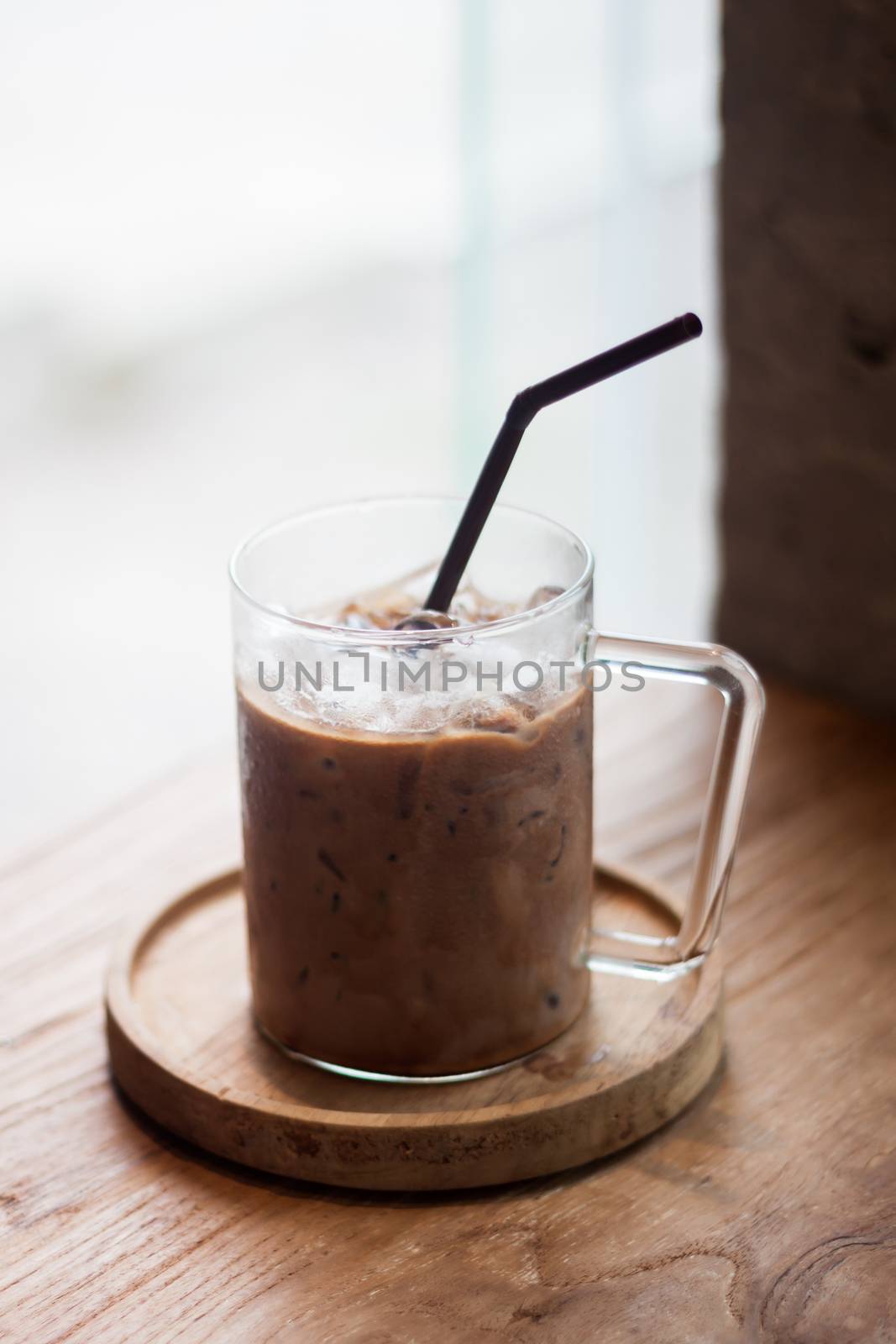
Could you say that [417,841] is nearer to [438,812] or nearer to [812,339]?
[438,812]

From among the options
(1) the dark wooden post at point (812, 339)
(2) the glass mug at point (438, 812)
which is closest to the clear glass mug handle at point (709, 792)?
(2) the glass mug at point (438, 812)

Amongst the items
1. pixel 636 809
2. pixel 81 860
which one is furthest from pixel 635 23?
pixel 81 860

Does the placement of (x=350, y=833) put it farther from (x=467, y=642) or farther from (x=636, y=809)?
(x=636, y=809)

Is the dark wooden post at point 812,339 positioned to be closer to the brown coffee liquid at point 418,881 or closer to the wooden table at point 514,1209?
the wooden table at point 514,1209

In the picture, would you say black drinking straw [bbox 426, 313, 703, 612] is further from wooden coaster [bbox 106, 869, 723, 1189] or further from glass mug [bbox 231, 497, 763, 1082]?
wooden coaster [bbox 106, 869, 723, 1189]

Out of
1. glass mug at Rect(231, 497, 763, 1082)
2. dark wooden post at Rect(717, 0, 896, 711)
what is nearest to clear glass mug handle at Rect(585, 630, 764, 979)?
glass mug at Rect(231, 497, 763, 1082)

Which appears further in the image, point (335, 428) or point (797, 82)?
point (335, 428)
